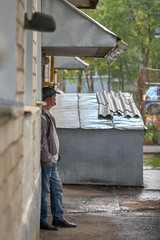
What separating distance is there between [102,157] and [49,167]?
386 centimetres

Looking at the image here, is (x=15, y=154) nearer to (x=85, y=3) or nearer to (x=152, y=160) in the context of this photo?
(x=85, y=3)

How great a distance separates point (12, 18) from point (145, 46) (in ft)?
75.9

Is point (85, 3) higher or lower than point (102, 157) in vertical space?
higher

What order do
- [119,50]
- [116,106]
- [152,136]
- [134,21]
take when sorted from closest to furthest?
[119,50] → [116,106] → [152,136] → [134,21]

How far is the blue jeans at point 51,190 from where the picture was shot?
25.6ft

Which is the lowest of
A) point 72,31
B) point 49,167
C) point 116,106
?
point 49,167

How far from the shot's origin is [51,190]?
825cm

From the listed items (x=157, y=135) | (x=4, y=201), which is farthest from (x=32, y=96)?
(x=157, y=135)

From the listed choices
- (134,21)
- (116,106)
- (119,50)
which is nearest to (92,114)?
(116,106)

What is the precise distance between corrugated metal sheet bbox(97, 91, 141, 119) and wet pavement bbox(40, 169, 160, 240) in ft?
4.78

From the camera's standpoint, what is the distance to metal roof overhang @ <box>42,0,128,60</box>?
26.8 feet

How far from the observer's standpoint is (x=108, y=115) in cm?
Answer: 1188

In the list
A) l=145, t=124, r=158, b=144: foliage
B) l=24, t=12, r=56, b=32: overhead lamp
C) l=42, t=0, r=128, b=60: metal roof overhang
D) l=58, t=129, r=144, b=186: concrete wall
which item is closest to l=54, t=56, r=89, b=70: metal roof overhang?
l=145, t=124, r=158, b=144: foliage

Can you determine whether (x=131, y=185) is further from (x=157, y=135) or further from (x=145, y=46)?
Answer: (x=145, y=46)
